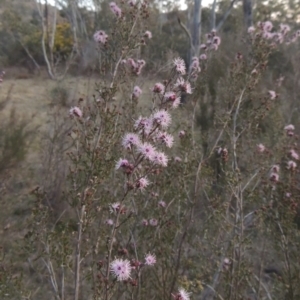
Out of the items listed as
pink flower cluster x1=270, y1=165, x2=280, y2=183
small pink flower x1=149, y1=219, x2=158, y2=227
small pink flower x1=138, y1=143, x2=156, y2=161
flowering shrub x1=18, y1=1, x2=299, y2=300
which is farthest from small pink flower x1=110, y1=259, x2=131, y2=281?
pink flower cluster x1=270, y1=165, x2=280, y2=183

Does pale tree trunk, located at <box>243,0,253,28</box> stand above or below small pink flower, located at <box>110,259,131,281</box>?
above

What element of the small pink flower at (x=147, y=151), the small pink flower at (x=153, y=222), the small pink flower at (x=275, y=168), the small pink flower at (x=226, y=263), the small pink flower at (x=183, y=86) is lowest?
the small pink flower at (x=226, y=263)

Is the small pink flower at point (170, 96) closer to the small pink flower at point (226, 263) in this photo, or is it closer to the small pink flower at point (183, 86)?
the small pink flower at point (183, 86)

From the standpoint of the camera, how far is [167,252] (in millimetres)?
3461

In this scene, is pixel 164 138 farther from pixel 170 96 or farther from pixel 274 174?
pixel 274 174

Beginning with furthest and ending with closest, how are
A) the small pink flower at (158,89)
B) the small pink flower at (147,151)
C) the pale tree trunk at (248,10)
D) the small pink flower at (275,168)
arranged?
the pale tree trunk at (248,10)
the small pink flower at (275,168)
the small pink flower at (158,89)
the small pink flower at (147,151)

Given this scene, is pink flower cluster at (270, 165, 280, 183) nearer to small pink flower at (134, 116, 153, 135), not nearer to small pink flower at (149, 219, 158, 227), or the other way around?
small pink flower at (149, 219, 158, 227)

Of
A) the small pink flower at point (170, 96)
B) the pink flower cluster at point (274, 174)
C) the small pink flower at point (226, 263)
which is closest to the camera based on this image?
the small pink flower at point (170, 96)

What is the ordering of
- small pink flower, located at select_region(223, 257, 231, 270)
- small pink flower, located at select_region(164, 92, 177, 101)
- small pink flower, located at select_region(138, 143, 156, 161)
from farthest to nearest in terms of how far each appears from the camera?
1. small pink flower, located at select_region(223, 257, 231, 270)
2. small pink flower, located at select_region(164, 92, 177, 101)
3. small pink flower, located at select_region(138, 143, 156, 161)

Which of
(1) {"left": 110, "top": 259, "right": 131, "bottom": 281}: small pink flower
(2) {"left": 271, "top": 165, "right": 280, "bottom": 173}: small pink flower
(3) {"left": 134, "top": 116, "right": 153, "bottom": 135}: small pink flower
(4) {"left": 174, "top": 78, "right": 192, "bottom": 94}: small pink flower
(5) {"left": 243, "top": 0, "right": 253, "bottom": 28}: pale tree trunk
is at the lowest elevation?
(2) {"left": 271, "top": 165, "right": 280, "bottom": 173}: small pink flower

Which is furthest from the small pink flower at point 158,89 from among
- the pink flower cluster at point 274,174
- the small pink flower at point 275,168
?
the small pink flower at point 275,168

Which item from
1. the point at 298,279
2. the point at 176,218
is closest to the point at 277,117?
the point at 176,218

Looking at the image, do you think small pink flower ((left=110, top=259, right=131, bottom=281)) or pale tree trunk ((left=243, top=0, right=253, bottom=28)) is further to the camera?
pale tree trunk ((left=243, top=0, right=253, bottom=28))

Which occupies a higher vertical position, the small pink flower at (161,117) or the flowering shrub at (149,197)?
the small pink flower at (161,117)
